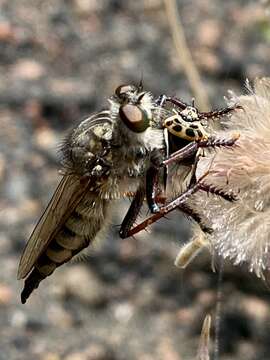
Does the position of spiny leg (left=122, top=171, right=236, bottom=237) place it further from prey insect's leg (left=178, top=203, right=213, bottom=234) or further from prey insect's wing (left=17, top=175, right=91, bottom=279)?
prey insect's wing (left=17, top=175, right=91, bottom=279)

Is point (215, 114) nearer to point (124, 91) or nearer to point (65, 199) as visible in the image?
point (124, 91)

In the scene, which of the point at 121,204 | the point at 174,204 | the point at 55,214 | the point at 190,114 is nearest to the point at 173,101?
the point at 190,114

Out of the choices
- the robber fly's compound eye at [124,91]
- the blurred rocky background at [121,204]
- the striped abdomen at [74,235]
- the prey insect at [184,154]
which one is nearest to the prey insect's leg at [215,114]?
the prey insect at [184,154]

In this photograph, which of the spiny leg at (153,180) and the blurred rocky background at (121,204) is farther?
the blurred rocky background at (121,204)

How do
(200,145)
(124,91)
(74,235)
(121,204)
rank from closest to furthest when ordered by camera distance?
(200,145) → (124,91) → (74,235) → (121,204)

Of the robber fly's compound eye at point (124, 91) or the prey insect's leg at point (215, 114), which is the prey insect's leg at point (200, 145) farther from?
the robber fly's compound eye at point (124, 91)

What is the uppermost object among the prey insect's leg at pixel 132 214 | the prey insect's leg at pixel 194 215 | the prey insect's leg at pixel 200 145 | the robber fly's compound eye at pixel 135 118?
the robber fly's compound eye at pixel 135 118

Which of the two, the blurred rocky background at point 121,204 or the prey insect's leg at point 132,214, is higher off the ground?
the blurred rocky background at point 121,204

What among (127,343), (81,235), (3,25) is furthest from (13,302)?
(3,25)
